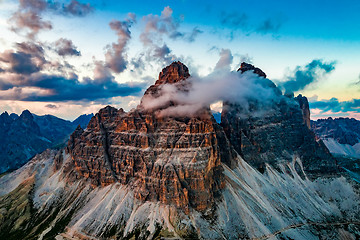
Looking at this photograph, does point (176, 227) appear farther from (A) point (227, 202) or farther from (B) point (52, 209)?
(B) point (52, 209)

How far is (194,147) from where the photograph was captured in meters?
183

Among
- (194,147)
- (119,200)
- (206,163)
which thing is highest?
(194,147)

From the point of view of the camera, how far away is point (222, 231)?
151750 millimetres

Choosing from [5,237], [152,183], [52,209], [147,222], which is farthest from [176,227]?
[5,237]

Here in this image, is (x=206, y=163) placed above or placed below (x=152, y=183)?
above

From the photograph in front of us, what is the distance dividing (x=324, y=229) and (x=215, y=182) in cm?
9691

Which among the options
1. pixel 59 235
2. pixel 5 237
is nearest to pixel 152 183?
pixel 59 235

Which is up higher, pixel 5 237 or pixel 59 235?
pixel 59 235

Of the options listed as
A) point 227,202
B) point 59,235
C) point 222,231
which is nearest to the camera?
point 222,231

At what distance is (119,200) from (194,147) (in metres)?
78.3

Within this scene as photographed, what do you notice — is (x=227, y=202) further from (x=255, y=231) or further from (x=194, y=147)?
(x=194, y=147)

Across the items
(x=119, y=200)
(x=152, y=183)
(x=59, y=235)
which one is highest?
(x=152, y=183)

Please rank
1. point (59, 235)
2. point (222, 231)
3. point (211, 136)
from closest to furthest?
1. point (222, 231)
2. point (59, 235)
3. point (211, 136)

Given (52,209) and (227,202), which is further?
(52,209)
